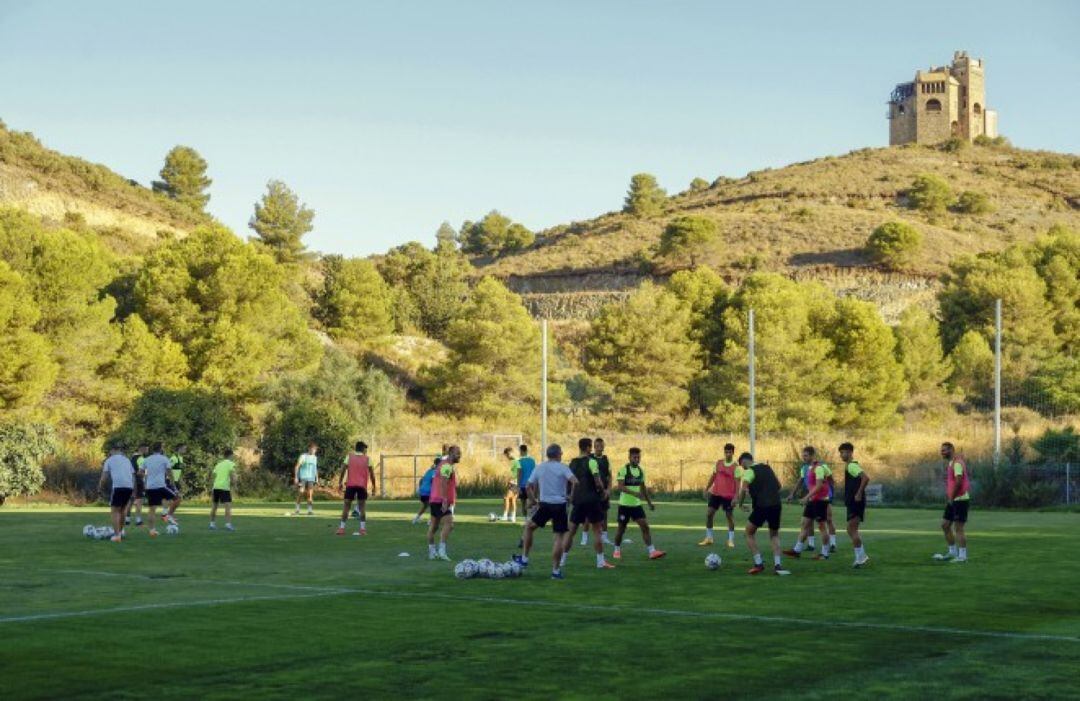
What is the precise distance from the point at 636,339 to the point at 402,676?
73968mm

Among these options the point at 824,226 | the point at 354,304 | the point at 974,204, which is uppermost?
the point at 974,204

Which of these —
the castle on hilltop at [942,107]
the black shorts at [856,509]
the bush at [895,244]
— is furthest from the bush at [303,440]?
the castle on hilltop at [942,107]

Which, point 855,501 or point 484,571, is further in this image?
point 855,501

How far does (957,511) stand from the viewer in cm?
2247

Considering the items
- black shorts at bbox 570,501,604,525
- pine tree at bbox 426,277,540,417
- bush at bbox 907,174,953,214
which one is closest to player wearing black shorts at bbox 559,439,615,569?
black shorts at bbox 570,501,604,525

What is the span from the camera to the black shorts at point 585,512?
21234 millimetres

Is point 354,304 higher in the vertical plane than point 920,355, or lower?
higher

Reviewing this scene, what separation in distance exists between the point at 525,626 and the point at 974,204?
13736 centimetres

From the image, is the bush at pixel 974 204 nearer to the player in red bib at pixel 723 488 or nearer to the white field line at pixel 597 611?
the player in red bib at pixel 723 488

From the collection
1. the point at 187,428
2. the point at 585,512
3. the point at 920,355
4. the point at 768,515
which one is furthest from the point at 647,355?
the point at 768,515

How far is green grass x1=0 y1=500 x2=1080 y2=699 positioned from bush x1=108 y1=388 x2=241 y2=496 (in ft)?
72.9

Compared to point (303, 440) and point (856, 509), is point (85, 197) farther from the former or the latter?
point (856, 509)

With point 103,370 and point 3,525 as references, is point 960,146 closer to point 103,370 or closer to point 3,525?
point 103,370

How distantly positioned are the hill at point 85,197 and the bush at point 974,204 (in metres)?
77.3
